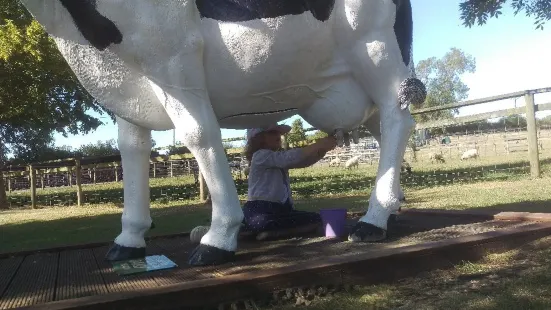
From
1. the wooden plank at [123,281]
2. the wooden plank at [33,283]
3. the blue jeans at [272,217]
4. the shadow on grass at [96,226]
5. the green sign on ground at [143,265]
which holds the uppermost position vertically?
the blue jeans at [272,217]

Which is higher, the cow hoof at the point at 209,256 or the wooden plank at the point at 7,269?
the cow hoof at the point at 209,256

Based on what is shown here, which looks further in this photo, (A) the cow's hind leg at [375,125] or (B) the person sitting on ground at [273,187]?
(A) the cow's hind leg at [375,125]

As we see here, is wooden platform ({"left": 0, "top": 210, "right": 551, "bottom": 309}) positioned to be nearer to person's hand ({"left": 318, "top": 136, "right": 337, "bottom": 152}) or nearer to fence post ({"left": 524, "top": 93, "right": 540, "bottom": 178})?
person's hand ({"left": 318, "top": 136, "right": 337, "bottom": 152})

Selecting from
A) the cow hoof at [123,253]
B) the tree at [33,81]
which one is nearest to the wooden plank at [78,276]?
the cow hoof at [123,253]

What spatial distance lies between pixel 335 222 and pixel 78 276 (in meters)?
1.85

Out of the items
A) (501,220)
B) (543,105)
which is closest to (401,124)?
(501,220)

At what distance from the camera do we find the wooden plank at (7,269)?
3025 millimetres

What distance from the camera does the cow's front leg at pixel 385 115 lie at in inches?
143

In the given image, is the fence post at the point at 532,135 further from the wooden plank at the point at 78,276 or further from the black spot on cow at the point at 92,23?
the black spot on cow at the point at 92,23

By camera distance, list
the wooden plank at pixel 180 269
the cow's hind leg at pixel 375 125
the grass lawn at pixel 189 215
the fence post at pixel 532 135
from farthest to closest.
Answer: the fence post at pixel 532 135, the grass lawn at pixel 189 215, the cow's hind leg at pixel 375 125, the wooden plank at pixel 180 269

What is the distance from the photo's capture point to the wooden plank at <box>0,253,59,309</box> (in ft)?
8.43

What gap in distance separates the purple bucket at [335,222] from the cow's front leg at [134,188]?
1337 millimetres

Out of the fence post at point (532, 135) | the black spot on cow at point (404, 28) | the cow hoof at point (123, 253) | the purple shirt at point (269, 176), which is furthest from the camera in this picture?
the fence post at point (532, 135)

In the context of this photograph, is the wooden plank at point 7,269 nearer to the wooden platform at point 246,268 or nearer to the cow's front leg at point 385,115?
the wooden platform at point 246,268
